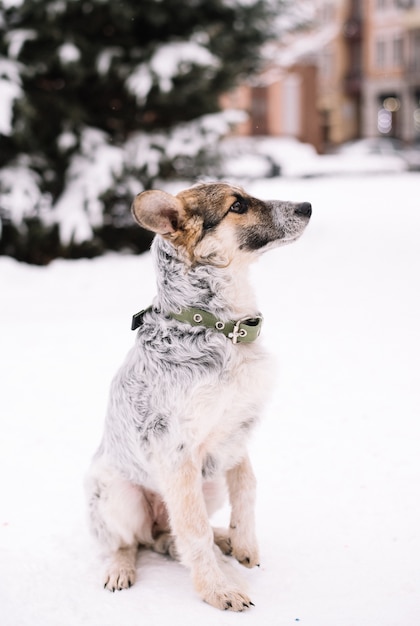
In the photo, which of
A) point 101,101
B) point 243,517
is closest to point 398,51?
point 101,101

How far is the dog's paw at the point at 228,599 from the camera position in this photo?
7.93 ft

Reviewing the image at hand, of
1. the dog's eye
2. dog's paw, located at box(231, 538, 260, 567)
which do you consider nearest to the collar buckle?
the dog's eye

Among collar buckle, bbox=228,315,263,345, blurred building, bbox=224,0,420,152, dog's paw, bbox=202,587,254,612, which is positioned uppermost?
blurred building, bbox=224,0,420,152

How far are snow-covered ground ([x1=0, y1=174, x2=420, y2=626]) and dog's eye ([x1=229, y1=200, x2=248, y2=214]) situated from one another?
1.41 meters

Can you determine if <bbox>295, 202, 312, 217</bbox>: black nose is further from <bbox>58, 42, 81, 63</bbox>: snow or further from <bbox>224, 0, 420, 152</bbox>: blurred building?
<bbox>224, 0, 420, 152</bbox>: blurred building

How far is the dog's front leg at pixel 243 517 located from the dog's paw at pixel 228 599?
24 centimetres

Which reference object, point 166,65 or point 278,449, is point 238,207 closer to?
point 278,449

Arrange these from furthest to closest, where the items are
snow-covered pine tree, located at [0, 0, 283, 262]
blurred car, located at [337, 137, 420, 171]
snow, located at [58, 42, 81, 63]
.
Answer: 1. blurred car, located at [337, 137, 420, 171]
2. snow-covered pine tree, located at [0, 0, 283, 262]
3. snow, located at [58, 42, 81, 63]

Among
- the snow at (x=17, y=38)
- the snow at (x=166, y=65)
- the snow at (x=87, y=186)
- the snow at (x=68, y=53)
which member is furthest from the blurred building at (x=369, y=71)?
the snow at (x=17, y=38)

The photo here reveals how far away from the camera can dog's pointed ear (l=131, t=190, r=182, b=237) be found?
230 cm

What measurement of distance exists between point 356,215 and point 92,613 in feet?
33.9

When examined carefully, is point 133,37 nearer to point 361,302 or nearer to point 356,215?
point 361,302

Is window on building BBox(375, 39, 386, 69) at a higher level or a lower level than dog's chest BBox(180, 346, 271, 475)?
higher

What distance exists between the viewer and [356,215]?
11953mm
